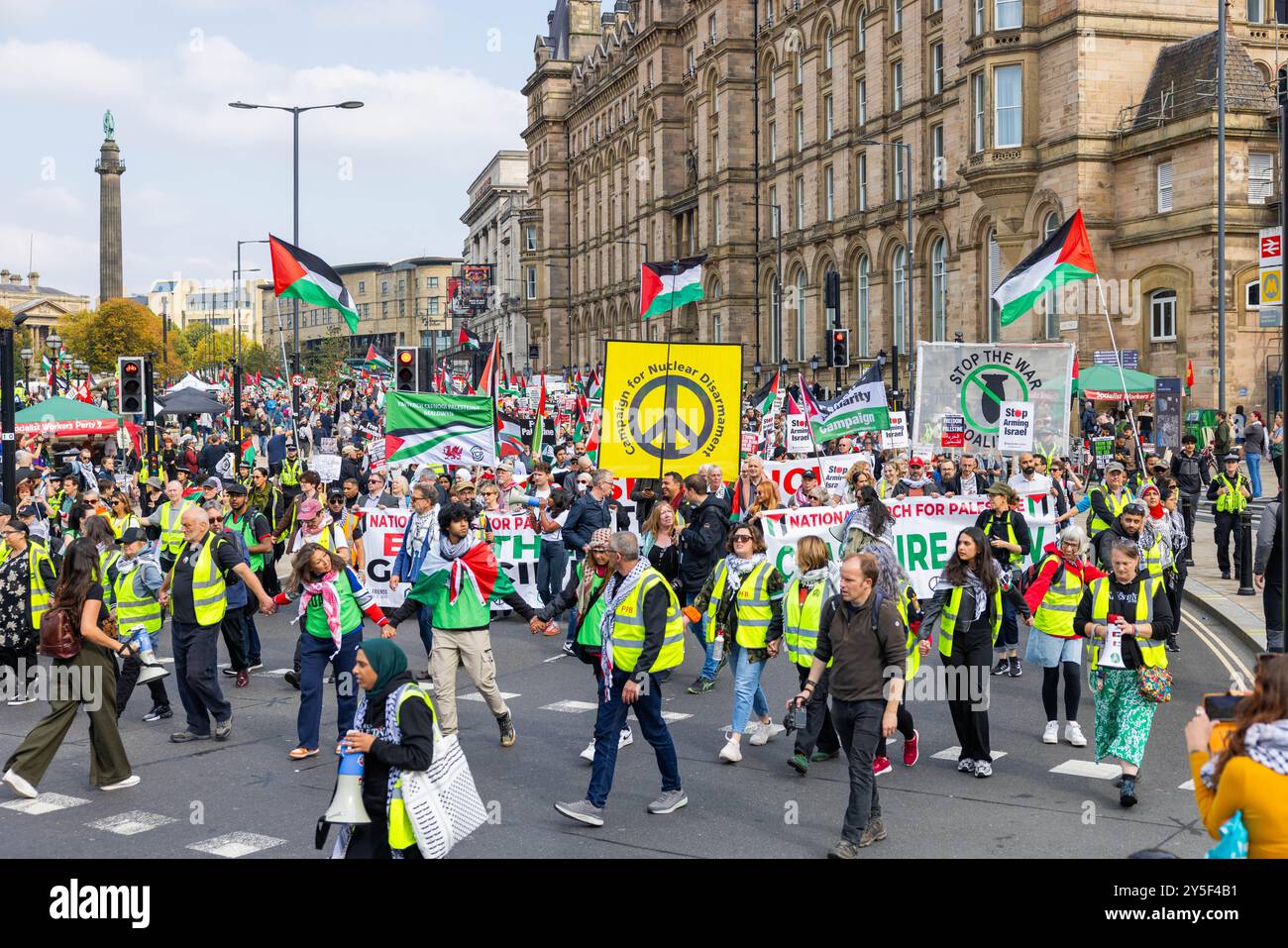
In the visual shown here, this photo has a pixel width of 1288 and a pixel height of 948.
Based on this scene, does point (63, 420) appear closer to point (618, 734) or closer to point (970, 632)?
point (618, 734)

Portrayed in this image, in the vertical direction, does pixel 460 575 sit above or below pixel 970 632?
above

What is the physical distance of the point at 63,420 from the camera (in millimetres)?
28625

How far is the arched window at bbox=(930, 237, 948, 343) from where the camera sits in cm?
5003

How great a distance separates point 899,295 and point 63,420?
33.6m

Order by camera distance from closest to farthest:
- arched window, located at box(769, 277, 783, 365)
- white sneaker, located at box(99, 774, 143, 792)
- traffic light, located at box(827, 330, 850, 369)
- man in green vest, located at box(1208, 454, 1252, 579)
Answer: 1. white sneaker, located at box(99, 774, 143, 792)
2. man in green vest, located at box(1208, 454, 1252, 579)
3. traffic light, located at box(827, 330, 850, 369)
4. arched window, located at box(769, 277, 783, 365)

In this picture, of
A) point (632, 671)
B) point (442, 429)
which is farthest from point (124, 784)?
point (442, 429)

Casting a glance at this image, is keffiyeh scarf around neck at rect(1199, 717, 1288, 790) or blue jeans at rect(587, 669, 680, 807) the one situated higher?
keffiyeh scarf around neck at rect(1199, 717, 1288, 790)

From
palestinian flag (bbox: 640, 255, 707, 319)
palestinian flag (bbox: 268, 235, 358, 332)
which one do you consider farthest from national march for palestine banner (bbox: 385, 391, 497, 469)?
palestinian flag (bbox: 268, 235, 358, 332)

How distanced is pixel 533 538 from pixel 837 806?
845cm

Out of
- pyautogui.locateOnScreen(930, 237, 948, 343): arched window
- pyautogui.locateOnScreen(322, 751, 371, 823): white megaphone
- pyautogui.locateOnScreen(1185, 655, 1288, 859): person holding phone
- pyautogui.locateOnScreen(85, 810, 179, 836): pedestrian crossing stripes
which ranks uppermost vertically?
pyautogui.locateOnScreen(930, 237, 948, 343): arched window

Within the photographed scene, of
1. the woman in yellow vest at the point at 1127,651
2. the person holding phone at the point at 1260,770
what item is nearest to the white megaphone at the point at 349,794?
the person holding phone at the point at 1260,770

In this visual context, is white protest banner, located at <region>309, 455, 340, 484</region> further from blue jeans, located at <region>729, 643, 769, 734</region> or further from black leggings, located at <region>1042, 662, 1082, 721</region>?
black leggings, located at <region>1042, 662, 1082, 721</region>

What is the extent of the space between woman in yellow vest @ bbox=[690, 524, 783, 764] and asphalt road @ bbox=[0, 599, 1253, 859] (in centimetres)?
34
